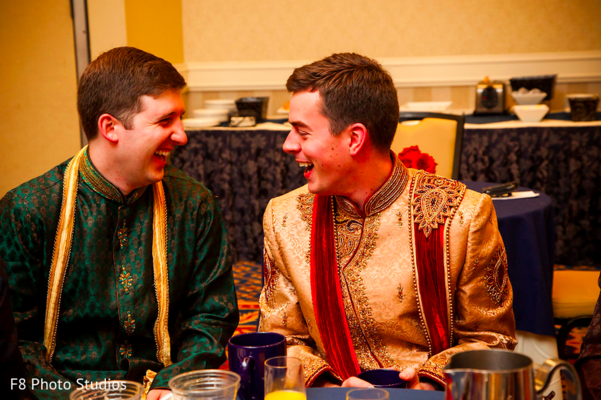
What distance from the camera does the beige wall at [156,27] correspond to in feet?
14.9

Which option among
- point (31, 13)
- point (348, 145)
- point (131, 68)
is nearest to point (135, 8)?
point (31, 13)

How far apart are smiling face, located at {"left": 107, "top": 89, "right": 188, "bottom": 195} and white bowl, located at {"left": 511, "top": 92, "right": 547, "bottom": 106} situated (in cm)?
362

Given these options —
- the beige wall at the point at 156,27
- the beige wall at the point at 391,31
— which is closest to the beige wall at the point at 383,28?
the beige wall at the point at 391,31

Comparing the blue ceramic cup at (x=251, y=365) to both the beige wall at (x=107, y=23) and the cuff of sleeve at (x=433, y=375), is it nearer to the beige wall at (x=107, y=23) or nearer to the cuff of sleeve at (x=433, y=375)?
the cuff of sleeve at (x=433, y=375)

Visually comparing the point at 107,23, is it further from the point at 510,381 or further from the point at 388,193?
the point at 510,381

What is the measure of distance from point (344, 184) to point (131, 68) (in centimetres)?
59

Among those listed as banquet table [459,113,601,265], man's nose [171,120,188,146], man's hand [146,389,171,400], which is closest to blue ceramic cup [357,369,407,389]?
man's hand [146,389,171,400]

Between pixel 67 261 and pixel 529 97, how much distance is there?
3.91 m

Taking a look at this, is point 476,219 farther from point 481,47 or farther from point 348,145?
point 481,47

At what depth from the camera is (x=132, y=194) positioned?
5.32 ft

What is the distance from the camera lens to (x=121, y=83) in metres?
1.52

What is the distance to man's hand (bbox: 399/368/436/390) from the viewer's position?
1.11m

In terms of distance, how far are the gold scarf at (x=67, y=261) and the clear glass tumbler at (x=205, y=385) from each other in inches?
27.9

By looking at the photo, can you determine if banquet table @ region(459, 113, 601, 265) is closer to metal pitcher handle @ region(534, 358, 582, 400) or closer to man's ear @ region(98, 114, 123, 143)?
man's ear @ region(98, 114, 123, 143)
